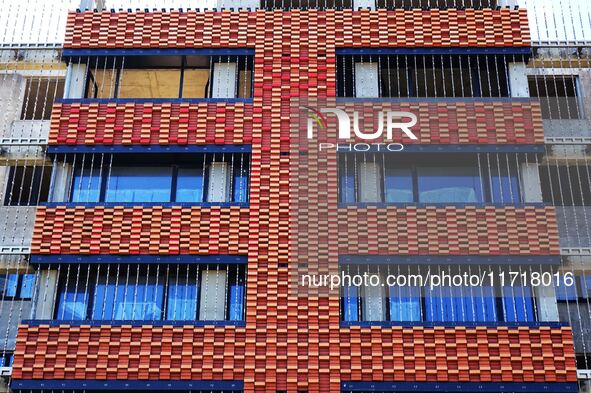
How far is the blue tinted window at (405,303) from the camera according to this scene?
73.3ft

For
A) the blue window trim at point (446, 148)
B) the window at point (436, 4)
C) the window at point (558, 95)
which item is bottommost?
the blue window trim at point (446, 148)

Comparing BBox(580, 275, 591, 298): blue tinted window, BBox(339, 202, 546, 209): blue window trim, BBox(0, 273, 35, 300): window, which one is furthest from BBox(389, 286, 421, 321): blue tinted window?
BBox(0, 273, 35, 300): window

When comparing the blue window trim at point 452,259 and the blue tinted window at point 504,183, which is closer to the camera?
the blue window trim at point 452,259

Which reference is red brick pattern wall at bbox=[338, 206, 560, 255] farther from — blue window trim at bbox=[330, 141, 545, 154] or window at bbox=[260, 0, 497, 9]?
window at bbox=[260, 0, 497, 9]

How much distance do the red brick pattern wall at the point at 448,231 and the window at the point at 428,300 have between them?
1.94 ft

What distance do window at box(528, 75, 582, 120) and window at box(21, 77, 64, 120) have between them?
50.9 feet

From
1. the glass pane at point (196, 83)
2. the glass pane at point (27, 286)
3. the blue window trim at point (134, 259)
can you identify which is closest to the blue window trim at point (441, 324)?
the blue window trim at point (134, 259)

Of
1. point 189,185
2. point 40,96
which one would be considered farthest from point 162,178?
point 40,96

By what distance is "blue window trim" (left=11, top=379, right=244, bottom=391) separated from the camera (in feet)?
69.4

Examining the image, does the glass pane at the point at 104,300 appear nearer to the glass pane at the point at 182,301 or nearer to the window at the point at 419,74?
the glass pane at the point at 182,301

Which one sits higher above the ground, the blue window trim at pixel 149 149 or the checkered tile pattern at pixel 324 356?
the blue window trim at pixel 149 149

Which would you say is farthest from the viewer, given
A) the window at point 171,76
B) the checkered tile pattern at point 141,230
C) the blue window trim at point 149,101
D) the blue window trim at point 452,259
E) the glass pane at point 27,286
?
the window at point 171,76

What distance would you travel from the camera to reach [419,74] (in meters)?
26.4

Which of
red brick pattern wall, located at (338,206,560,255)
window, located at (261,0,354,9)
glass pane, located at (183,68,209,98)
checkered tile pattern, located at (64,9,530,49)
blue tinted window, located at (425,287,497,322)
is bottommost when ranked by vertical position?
blue tinted window, located at (425,287,497,322)
